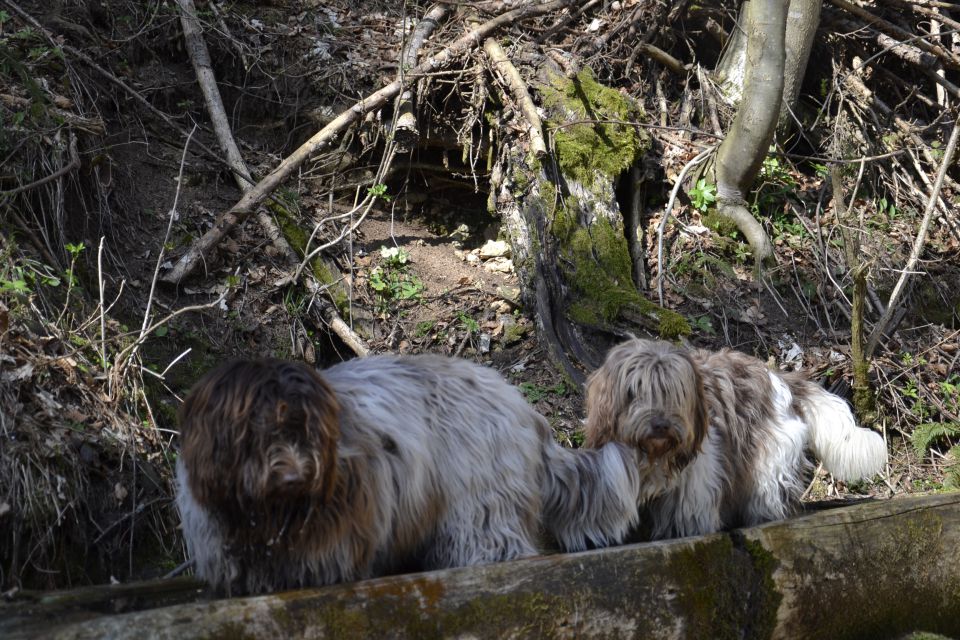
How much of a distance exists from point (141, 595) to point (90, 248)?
3.69 metres

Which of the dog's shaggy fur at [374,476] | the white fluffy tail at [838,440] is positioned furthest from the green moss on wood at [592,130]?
the dog's shaggy fur at [374,476]

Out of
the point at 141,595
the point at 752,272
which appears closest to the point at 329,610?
the point at 141,595

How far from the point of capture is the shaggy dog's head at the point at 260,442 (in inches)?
130

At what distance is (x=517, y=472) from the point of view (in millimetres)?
4250

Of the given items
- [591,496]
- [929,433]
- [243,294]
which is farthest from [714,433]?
[243,294]

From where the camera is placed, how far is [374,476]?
3.70 meters

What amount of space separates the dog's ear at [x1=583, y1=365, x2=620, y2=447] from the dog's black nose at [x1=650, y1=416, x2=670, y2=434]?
9.1 inches

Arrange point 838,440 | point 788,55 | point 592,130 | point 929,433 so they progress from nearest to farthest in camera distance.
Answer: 1. point 838,440
2. point 929,433
3. point 592,130
4. point 788,55

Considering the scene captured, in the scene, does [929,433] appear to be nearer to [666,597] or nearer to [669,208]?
[669,208]

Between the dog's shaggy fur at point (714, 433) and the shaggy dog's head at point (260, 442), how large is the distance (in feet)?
5.68

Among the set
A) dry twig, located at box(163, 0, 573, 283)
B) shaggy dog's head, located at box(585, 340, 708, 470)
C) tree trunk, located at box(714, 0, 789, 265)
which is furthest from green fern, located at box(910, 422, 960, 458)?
dry twig, located at box(163, 0, 573, 283)

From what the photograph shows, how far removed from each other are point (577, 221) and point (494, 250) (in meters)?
1.19

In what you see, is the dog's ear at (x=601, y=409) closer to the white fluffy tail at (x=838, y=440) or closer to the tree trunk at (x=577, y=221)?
the white fluffy tail at (x=838, y=440)

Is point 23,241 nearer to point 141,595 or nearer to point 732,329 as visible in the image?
point 141,595
